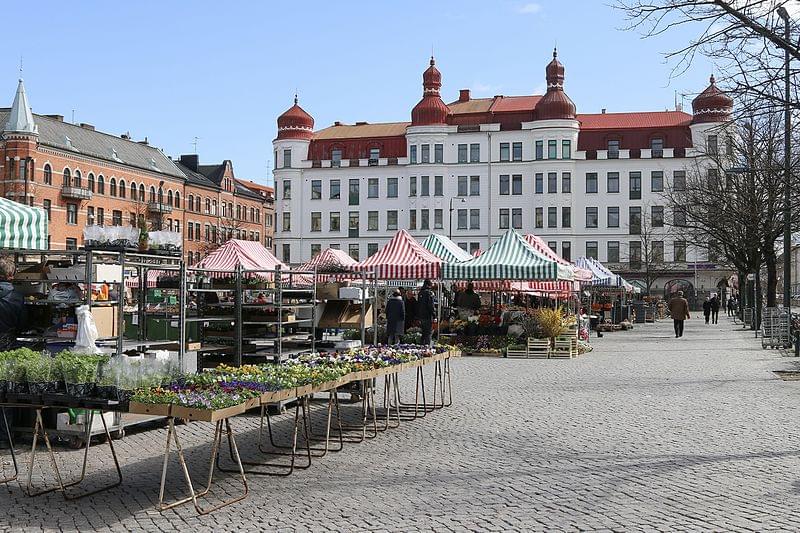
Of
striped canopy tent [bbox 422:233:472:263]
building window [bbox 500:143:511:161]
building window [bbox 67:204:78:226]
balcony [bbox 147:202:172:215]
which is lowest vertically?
A: striped canopy tent [bbox 422:233:472:263]

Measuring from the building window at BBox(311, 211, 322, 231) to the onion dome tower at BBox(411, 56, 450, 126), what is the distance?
40.5 ft

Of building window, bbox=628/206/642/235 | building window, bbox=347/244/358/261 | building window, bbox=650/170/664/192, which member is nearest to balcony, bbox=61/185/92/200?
building window, bbox=347/244/358/261

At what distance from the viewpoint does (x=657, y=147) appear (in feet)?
250

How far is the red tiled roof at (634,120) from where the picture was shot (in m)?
77.2

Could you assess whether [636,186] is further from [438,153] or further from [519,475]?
[519,475]

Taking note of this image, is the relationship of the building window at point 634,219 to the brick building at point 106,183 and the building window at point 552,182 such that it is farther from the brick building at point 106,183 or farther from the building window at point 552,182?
the brick building at point 106,183

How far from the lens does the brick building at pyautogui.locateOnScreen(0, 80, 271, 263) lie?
64.3 meters

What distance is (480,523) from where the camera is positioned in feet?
22.7

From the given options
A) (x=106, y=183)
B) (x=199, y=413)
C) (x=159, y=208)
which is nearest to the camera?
(x=199, y=413)

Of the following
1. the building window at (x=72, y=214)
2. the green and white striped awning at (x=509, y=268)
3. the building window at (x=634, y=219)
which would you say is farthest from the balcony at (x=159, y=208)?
the green and white striped awning at (x=509, y=268)

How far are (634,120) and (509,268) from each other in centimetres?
6023

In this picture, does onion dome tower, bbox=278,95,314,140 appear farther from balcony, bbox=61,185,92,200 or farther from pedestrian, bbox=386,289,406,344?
pedestrian, bbox=386,289,406,344

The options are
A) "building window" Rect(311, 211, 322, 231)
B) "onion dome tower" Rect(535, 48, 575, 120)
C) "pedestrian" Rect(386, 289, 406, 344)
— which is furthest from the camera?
"building window" Rect(311, 211, 322, 231)

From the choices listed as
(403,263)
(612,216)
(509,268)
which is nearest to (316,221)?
(612,216)
